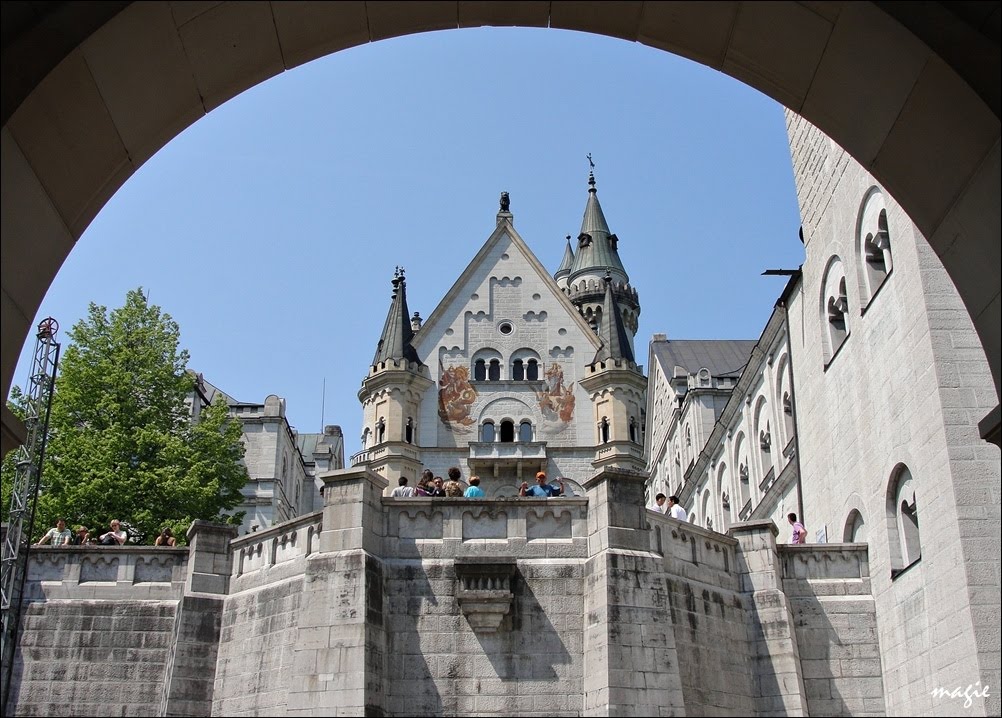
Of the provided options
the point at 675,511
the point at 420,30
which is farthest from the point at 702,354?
the point at 420,30

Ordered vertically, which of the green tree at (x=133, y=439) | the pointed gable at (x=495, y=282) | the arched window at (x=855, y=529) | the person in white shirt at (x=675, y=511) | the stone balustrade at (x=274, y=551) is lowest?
the stone balustrade at (x=274, y=551)

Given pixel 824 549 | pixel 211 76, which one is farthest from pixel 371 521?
pixel 211 76

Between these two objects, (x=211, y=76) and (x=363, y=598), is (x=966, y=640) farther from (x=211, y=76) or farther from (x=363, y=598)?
(x=211, y=76)

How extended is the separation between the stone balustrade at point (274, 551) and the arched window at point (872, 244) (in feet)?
43.4

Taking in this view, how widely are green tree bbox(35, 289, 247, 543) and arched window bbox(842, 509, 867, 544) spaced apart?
1773 centimetres

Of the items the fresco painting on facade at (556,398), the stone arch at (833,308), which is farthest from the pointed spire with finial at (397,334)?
the stone arch at (833,308)

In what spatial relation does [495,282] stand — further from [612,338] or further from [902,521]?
[902,521]

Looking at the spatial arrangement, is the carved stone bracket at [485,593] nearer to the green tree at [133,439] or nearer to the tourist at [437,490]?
the tourist at [437,490]

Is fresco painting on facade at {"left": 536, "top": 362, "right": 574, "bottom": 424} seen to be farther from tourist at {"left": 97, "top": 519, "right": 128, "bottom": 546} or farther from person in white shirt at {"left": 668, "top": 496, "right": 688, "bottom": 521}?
tourist at {"left": 97, "top": 519, "right": 128, "bottom": 546}

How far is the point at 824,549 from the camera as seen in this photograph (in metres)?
20.9

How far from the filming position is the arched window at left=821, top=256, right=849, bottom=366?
25.4 m

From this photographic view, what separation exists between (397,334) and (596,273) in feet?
129

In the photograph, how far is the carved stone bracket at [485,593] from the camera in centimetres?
1736

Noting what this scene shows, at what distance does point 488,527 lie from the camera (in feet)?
60.2
